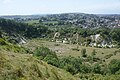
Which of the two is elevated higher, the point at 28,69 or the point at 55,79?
the point at 28,69

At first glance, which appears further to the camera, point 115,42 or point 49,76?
point 115,42

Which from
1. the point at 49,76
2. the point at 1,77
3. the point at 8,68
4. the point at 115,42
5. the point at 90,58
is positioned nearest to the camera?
the point at 1,77

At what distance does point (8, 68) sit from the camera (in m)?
21.6

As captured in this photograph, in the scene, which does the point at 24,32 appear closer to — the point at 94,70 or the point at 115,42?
the point at 115,42

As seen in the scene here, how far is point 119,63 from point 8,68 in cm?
6150

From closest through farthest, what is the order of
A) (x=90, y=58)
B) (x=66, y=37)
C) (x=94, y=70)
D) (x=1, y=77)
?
1. (x=1, y=77)
2. (x=94, y=70)
3. (x=90, y=58)
4. (x=66, y=37)

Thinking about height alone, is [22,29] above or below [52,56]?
below

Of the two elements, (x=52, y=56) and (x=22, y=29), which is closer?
(x=52, y=56)

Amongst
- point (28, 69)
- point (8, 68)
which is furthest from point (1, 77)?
point (28, 69)

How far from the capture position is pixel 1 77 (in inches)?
755

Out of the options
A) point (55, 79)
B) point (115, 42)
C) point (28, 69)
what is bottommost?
point (115, 42)

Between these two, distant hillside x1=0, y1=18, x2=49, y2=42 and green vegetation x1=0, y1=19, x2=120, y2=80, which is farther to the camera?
distant hillside x1=0, y1=18, x2=49, y2=42

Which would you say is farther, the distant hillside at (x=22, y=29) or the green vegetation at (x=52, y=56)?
the distant hillside at (x=22, y=29)

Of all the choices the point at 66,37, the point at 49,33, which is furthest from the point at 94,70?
the point at 49,33
